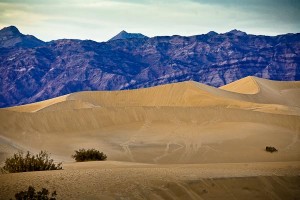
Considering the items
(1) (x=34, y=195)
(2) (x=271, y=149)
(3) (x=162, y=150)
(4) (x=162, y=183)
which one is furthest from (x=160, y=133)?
(1) (x=34, y=195)

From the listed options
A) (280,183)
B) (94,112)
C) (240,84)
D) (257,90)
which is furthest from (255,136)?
(240,84)

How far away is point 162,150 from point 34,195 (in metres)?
16.6

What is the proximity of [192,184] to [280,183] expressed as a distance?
2.74 m

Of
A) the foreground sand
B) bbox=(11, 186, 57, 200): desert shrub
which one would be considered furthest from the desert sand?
bbox=(11, 186, 57, 200): desert shrub

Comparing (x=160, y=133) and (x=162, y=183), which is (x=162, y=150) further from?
(x=162, y=183)

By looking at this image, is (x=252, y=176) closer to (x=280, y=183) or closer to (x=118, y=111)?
(x=280, y=183)

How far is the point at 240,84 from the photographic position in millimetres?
78188

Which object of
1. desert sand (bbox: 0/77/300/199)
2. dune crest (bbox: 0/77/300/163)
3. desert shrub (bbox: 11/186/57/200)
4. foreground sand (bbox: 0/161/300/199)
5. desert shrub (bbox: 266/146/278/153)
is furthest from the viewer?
desert shrub (bbox: 266/146/278/153)

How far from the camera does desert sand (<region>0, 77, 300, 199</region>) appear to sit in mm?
10555

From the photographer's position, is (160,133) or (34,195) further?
(160,133)

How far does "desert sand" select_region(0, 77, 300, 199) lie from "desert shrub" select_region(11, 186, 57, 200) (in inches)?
9.2

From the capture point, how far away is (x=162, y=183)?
35.9 ft

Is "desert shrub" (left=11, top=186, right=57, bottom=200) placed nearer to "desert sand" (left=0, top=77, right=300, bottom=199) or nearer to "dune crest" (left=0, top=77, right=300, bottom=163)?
"desert sand" (left=0, top=77, right=300, bottom=199)

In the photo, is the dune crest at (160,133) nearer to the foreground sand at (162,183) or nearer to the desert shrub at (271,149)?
the desert shrub at (271,149)
